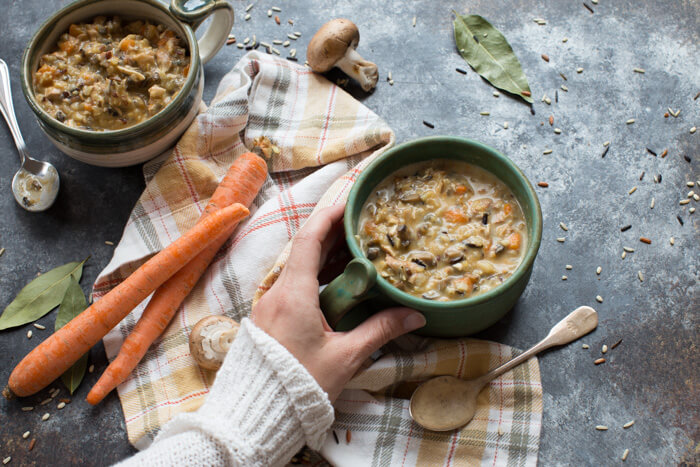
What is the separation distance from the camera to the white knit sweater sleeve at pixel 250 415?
212 cm

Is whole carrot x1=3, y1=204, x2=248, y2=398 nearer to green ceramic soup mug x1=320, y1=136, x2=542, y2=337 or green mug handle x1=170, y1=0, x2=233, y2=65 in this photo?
green ceramic soup mug x1=320, y1=136, x2=542, y2=337

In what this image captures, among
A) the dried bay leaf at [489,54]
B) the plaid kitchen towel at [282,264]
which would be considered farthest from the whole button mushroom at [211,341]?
the dried bay leaf at [489,54]

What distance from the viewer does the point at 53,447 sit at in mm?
2557

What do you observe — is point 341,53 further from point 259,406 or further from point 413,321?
point 259,406

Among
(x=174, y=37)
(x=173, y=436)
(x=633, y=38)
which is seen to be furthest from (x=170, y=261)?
(x=633, y=38)

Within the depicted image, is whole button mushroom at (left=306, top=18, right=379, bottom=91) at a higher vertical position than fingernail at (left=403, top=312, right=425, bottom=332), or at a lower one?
higher

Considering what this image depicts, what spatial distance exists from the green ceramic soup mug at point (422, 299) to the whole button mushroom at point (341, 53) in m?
0.62

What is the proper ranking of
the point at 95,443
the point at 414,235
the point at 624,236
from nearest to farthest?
the point at 414,235 → the point at 95,443 → the point at 624,236

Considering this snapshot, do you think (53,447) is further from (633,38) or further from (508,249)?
(633,38)

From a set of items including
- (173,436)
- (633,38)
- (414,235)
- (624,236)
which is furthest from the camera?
(633,38)

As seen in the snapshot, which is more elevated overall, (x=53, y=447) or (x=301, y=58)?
(x=301, y=58)

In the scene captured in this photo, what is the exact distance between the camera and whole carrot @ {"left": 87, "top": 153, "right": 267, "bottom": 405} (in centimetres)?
255

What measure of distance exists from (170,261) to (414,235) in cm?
94

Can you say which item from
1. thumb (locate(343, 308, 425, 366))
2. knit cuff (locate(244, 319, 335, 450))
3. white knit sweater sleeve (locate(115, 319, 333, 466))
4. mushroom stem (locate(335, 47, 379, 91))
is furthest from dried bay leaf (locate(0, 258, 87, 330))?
mushroom stem (locate(335, 47, 379, 91))
